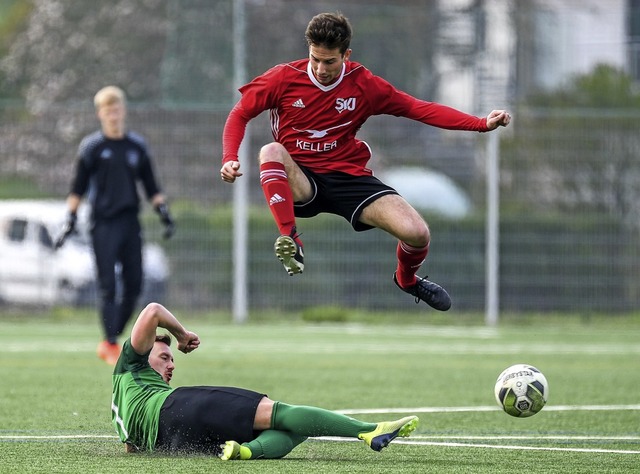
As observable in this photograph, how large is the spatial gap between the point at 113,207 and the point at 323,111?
180 inches

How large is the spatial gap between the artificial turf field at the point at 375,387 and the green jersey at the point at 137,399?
0.42 feet

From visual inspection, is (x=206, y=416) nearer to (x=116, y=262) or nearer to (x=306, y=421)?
(x=306, y=421)

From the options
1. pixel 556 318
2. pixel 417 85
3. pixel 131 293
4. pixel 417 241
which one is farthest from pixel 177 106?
pixel 417 241

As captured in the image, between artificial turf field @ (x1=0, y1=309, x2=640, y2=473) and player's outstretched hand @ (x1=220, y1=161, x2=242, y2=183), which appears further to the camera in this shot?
player's outstretched hand @ (x1=220, y1=161, x2=242, y2=183)

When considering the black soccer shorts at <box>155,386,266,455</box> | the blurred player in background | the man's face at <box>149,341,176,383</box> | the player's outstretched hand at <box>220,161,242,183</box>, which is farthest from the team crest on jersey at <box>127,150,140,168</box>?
the black soccer shorts at <box>155,386,266,455</box>

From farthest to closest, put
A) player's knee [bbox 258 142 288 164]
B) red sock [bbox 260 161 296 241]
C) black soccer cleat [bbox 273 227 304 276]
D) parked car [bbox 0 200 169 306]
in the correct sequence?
parked car [bbox 0 200 169 306] → player's knee [bbox 258 142 288 164] → red sock [bbox 260 161 296 241] → black soccer cleat [bbox 273 227 304 276]

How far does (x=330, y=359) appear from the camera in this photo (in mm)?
13828

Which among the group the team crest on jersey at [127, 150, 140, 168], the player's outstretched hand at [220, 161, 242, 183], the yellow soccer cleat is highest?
the team crest on jersey at [127, 150, 140, 168]

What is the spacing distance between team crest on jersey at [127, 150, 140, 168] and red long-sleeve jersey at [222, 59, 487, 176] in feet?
14.1

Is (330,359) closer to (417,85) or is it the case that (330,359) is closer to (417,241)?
(417,241)

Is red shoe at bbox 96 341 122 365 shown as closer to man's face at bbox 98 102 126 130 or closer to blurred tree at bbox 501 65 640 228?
man's face at bbox 98 102 126 130

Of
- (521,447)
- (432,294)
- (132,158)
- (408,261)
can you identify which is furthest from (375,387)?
(521,447)

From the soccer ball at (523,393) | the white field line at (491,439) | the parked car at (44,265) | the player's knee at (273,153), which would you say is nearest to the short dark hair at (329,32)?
the player's knee at (273,153)

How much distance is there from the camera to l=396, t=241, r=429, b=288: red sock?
891 cm
